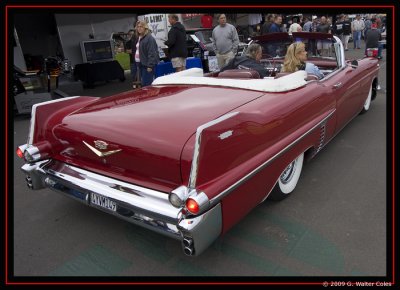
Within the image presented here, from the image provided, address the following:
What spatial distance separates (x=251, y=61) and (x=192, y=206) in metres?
2.53

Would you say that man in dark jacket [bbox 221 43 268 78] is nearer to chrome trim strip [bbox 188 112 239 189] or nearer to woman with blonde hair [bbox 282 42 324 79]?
woman with blonde hair [bbox 282 42 324 79]

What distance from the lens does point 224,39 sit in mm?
7273

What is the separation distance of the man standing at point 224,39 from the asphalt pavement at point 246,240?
4757 millimetres

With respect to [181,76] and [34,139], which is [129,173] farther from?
[181,76]

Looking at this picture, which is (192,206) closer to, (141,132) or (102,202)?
(141,132)

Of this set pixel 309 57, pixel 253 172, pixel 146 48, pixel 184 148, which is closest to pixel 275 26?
pixel 146 48

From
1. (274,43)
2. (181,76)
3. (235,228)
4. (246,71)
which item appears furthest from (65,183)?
(274,43)

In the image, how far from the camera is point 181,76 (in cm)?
353

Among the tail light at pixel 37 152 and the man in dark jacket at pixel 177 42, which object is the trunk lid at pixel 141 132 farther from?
the man in dark jacket at pixel 177 42

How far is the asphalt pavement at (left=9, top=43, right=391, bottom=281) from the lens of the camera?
216 cm

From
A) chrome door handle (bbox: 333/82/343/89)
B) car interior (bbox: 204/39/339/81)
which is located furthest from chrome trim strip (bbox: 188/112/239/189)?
car interior (bbox: 204/39/339/81)

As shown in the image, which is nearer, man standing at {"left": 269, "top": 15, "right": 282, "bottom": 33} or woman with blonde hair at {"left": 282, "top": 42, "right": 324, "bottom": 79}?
woman with blonde hair at {"left": 282, "top": 42, "right": 324, "bottom": 79}

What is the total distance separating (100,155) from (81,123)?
32 cm
